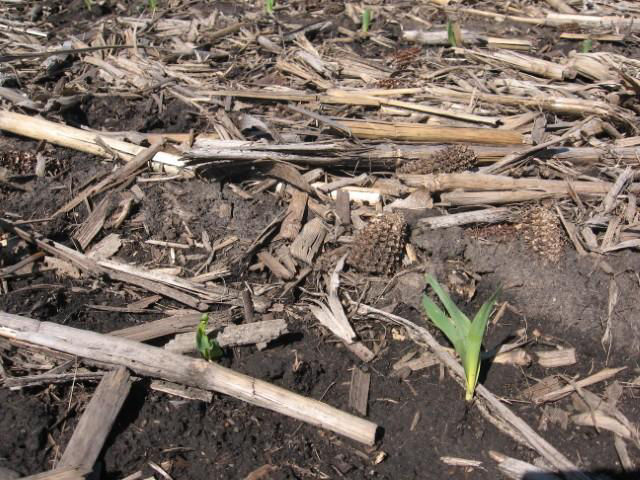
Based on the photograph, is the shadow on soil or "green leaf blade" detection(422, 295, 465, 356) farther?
"green leaf blade" detection(422, 295, 465, 356)

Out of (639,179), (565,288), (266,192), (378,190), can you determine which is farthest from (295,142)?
(639,179)

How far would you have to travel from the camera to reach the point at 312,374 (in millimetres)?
2709

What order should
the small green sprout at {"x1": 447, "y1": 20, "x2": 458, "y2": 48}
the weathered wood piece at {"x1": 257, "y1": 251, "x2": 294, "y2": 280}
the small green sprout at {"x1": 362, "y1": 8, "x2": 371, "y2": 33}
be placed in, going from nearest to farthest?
the weathered wood piece at {"x1": 257, "y1": 251, "x2": 294, "y2": 280}, the small green sprout at {"x1": 447, "y1": 20, "x2": 458, "y2": 48}, the small green sprout at {"x1": 362, "y1": 8, "x2": 371, "y2": 33}

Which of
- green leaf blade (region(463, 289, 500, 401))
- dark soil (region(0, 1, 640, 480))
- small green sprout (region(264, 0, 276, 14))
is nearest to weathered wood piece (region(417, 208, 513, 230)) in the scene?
dark soil (region(0, 1, 640, 480))

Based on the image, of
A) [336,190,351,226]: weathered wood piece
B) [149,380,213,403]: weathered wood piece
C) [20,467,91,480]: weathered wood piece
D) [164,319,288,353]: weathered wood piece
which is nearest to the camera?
[20,467,91,480]: weathered wood piece

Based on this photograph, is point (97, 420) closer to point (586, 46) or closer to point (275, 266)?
point (275, 266)

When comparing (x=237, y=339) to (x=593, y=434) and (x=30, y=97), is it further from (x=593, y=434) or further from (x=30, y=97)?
(x=30, y=97)

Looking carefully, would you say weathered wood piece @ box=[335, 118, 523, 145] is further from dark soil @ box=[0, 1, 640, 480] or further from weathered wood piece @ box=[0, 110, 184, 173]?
weathered wood piece @ box=[0, 110, 184, 173]

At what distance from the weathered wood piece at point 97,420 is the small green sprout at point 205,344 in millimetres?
353

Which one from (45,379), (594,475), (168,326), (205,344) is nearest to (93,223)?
(168,326)

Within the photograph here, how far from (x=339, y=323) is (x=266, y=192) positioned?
1.07m

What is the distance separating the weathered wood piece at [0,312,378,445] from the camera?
2488mm

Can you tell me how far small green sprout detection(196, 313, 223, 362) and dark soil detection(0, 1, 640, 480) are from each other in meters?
0.09

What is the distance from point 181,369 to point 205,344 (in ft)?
0.54
